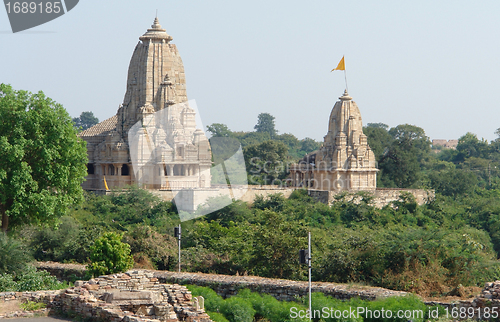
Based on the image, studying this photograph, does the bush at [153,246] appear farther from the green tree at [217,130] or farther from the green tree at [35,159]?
the green tree at [217,130]

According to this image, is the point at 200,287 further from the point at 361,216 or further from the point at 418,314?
the point at 361,216

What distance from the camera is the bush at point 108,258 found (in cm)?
2375

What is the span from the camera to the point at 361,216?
138ft

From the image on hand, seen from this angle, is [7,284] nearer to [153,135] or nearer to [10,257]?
[10,257]

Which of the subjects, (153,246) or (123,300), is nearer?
(123,300)

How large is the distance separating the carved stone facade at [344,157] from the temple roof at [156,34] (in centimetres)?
1095

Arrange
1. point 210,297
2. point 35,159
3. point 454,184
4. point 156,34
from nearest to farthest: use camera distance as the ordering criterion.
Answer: point 210,297
point 35,159
point 156,34
point 454,184

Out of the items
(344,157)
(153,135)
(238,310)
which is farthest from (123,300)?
(344,157)

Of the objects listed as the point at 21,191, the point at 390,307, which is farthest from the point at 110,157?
the point at 390,307

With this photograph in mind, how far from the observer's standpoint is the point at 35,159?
2580cm

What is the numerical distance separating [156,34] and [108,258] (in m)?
24.3

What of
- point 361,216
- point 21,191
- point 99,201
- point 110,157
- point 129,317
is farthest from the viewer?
point 110,157

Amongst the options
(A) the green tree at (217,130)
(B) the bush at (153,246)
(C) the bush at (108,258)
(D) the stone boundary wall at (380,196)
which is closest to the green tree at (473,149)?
(A) the green tree at (217,130)

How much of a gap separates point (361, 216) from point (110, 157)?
14254mm
